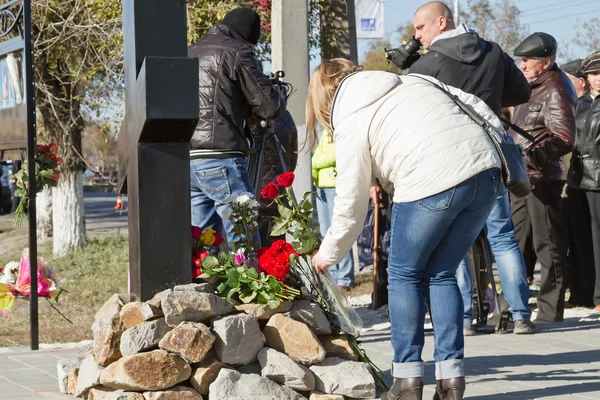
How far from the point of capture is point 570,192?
8219mm

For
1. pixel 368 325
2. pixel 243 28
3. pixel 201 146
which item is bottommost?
pixel 368 325

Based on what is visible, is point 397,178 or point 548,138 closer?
point 397,178

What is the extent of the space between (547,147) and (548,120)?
0.20 meters

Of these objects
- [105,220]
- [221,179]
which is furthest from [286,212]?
[105,220]

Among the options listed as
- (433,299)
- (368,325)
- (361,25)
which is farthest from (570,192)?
(361,25)

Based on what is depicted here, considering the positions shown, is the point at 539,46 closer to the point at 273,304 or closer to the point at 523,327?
the point at 523,327

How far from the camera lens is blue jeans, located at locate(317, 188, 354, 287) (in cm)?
853

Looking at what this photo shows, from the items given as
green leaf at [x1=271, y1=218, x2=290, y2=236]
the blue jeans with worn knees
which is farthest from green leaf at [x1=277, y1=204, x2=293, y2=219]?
the blue jeans with worn knees

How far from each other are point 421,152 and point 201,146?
1899 mm

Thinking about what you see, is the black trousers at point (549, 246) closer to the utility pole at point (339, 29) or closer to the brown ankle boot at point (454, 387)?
the brown ankle boot at point (454, 387)

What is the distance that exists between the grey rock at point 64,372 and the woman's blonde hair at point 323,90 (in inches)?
66.6

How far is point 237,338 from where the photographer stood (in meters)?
4.41

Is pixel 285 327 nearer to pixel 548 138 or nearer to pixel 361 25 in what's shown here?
pixel 548 138

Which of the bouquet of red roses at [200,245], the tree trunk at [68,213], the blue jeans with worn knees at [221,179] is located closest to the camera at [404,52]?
the blue jeans with worn knees at [221,179]
